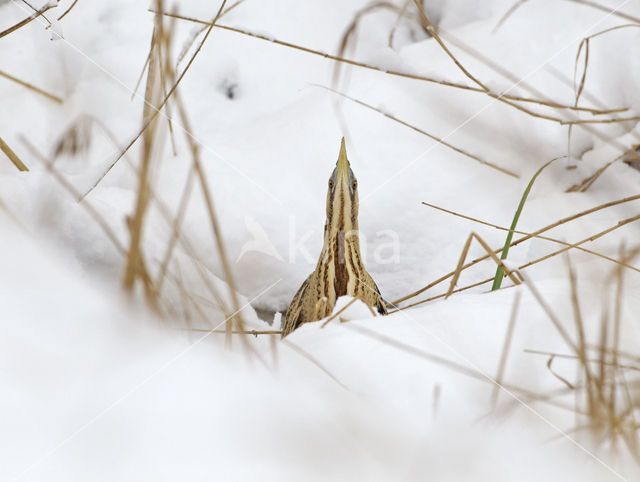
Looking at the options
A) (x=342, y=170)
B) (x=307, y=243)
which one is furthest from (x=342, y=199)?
(x=307, y=243)

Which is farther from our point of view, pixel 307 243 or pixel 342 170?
pixel 307 243

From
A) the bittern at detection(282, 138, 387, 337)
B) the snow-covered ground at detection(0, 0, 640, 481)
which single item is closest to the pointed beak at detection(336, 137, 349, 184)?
the bittern at detection(282, 138, 387, 337)

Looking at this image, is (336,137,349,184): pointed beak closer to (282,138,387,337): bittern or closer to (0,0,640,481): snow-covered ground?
(282,138,387,337): bittern

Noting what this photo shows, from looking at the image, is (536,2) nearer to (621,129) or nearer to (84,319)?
(621,129)

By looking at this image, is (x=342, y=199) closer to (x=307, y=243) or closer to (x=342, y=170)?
(x=342, y=170)

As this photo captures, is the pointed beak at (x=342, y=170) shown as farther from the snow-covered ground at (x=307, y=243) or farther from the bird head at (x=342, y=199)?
the snow-covered ground at (x=307, y=243)
